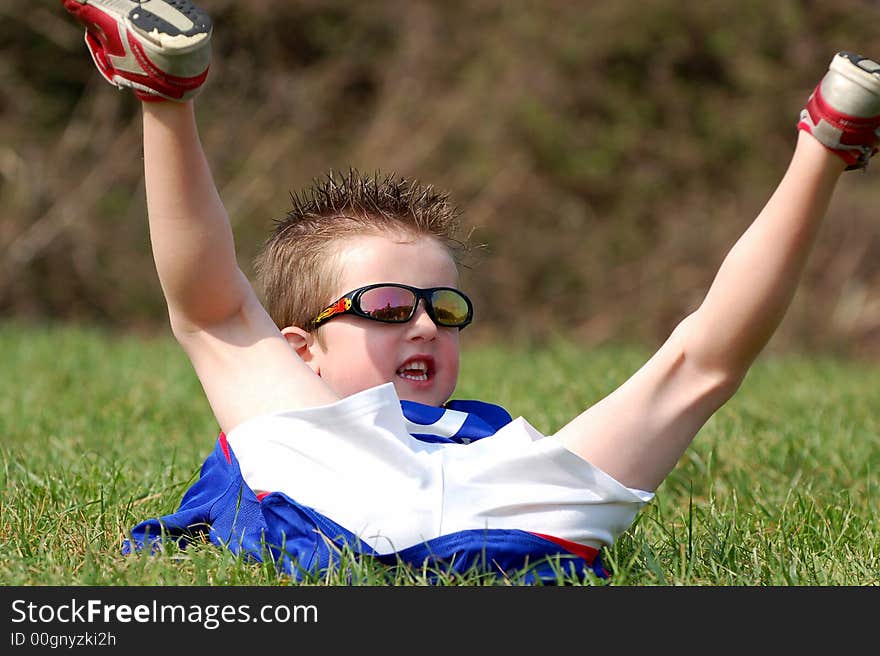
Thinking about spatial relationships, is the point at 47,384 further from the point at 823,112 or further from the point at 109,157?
the point at 109,157

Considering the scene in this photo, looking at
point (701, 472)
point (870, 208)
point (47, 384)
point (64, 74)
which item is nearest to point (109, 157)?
point (64, 74)

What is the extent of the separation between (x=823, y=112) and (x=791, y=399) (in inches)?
126

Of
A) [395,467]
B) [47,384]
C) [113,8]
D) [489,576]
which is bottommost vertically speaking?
[47,384]

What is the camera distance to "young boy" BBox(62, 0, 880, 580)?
199cm

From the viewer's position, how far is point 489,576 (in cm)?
212

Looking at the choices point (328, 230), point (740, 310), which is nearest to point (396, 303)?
point (328, 230)

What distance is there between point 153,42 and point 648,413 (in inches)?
42.3

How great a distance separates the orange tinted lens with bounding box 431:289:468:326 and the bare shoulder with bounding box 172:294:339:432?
33 centimetres

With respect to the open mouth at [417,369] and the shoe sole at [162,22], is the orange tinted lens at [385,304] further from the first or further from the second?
the shoe sole at [162,22]

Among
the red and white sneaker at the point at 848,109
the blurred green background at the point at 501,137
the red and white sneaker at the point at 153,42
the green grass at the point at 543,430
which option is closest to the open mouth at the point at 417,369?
the green grass at the point at 543,430

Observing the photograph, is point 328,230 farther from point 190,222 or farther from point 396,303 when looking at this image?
point 190,222

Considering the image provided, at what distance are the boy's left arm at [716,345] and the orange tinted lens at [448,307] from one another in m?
0.40

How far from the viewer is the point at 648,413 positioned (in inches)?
86.0

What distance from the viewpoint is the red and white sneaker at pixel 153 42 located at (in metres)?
1.93
